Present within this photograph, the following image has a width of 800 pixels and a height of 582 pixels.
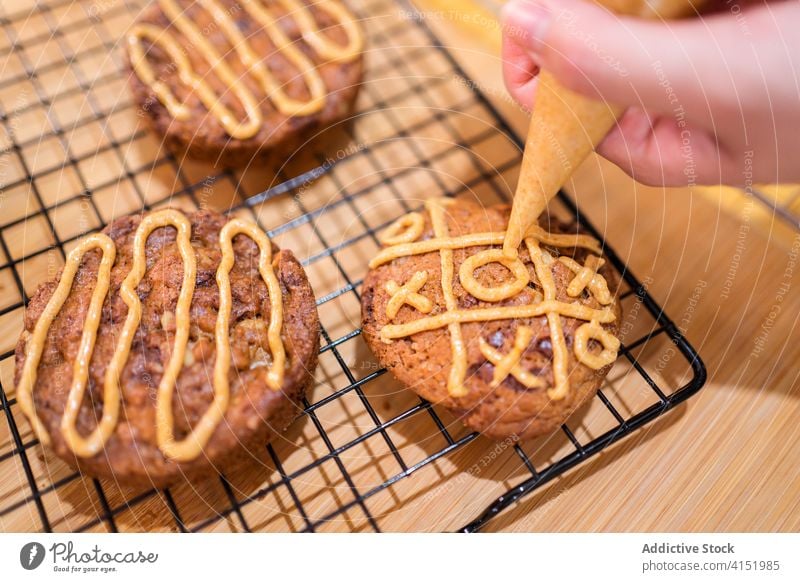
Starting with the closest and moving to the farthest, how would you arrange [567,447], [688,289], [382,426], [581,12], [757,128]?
[581,12], [757,128], [382,426], [567,447], [688,289]

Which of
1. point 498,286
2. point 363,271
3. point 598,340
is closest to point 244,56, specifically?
point 363,271

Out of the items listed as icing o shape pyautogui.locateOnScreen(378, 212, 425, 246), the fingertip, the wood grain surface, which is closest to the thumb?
the fingertip

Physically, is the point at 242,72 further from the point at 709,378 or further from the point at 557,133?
the point at 709,378

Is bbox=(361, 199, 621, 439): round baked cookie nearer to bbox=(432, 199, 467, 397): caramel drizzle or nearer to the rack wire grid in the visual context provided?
bbox=(432, 199, 467, 397): caramel drizzle

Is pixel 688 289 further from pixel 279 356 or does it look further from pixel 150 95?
pixel 150 95
